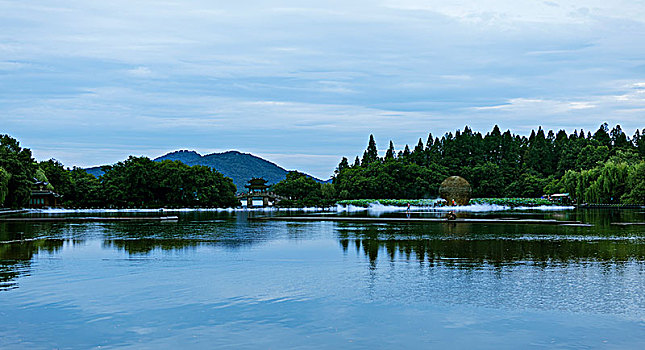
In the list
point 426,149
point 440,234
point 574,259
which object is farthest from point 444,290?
point 426,149

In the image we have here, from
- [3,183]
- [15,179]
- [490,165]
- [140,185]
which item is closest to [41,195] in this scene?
[140,185]

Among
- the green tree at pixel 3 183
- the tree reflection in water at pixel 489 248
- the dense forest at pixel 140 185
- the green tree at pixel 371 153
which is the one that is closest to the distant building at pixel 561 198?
the green tree at pixel 371 153

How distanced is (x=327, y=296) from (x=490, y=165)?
301 ft

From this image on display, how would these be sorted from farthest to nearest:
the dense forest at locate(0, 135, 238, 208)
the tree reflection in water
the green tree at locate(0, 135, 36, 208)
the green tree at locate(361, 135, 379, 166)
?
the green tree at locate(361, 135, 379, 166), the dense forest at locate(0, 135, 238, 208), the green tree at locate(0, 135, 36, 208), the tree reflection in water

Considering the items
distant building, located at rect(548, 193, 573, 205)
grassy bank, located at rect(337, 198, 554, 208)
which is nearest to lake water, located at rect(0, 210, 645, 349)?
grassy bank, located at rect(337, 198, 554, 208)

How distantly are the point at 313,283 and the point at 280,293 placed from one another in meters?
1.67

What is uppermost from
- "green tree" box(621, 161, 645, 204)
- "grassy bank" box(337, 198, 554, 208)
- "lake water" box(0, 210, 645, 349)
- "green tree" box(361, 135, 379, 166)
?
"green tree" box(361, 135, 379, 166)

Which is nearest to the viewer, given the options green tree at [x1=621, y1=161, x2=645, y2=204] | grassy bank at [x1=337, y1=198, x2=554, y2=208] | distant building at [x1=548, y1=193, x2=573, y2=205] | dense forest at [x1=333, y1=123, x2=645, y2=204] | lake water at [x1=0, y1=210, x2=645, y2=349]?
lake water at [x1=0, y1=210, x2=645, y2=349]

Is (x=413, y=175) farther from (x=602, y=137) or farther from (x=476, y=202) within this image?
(x=602, y=137)

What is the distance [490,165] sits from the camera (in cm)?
10219

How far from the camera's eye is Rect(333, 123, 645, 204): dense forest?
9706cm

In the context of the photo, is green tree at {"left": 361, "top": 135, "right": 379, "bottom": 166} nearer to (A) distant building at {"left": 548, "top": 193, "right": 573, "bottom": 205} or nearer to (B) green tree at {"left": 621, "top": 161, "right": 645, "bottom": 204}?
(A) distant building at {"left": 548, "top": 193, "right": 573, "bottom": 205}

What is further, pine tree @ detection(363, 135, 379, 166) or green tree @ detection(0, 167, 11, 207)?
pine tree @ detection(363, 135, 379, 166)

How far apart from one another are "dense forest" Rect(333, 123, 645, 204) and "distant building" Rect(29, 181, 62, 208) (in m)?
42.5
